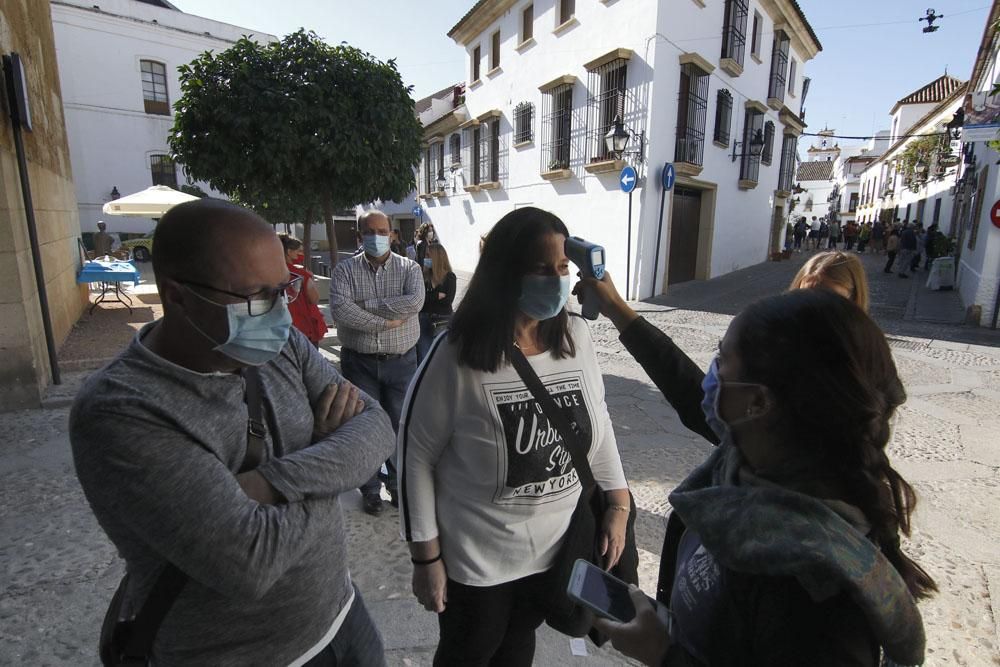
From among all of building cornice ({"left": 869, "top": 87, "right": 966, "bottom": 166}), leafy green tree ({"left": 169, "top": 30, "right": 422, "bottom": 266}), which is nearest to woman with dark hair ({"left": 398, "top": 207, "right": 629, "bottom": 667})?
leafy green tree ({"left": 169, "top": 30, "right": 422, "bottom": 266})

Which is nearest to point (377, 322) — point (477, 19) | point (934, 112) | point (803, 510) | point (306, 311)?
point (306, 311)

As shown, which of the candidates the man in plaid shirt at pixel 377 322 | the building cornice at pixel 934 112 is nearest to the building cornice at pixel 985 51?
the building cornice at pixel 934 112

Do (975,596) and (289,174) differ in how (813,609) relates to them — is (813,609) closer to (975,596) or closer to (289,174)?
(975,596)

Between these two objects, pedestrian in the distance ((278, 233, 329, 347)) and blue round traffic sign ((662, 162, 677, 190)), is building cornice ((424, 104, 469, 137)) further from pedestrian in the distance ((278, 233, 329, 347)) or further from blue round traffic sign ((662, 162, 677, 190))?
pedestrian in the distance ((278, 233, 329, 347))

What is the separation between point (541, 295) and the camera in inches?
65.7

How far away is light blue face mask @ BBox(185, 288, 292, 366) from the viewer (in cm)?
108

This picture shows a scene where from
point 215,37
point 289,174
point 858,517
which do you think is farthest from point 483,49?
point 858,517

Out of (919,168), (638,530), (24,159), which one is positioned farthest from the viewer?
(919,168)

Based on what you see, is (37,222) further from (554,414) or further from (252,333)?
(554,414)

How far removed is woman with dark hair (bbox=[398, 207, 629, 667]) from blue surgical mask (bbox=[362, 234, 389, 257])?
184cm

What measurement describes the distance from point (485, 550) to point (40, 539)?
9.27ft

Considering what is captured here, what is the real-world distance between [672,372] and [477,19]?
1853 cm

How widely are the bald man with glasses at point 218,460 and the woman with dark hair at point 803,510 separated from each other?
31.1 inches

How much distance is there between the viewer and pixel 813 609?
80cm
